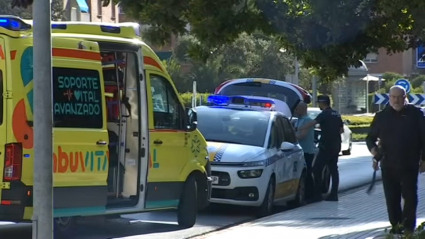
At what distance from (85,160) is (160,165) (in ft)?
4.97

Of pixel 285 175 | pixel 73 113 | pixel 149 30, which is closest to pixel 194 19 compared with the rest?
pixel 149 30

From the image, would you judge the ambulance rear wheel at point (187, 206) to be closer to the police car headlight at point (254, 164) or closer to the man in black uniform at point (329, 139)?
the police car headlight at point (254, 164)

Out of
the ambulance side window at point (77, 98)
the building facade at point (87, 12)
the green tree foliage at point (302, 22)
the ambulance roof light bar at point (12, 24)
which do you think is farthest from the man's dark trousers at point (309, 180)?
the building facade at point (87, 12)

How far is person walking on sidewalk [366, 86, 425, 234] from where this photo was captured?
10031mm

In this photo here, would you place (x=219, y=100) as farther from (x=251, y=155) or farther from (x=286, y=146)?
(x=251, y=155)

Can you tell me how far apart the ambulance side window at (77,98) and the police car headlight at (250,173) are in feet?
11.4

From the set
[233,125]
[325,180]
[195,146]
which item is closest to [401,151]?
[195,146]

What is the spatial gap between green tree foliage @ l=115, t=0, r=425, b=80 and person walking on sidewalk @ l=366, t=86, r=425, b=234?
795 millimetres

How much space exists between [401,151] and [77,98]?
358cm

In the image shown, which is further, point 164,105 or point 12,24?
point 164,105

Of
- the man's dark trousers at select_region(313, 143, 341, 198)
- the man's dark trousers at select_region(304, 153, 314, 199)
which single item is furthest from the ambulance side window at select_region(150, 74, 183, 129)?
the man's dark trousers at select_region(304, 153, 314, 199)

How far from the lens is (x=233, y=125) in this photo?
14.7 metres

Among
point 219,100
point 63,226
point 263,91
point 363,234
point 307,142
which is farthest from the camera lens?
point 263,91

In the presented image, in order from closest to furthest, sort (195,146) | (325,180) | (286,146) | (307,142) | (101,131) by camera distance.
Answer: (101,131)
(195,146)
(286,146)
(307,142)
(325,180)
